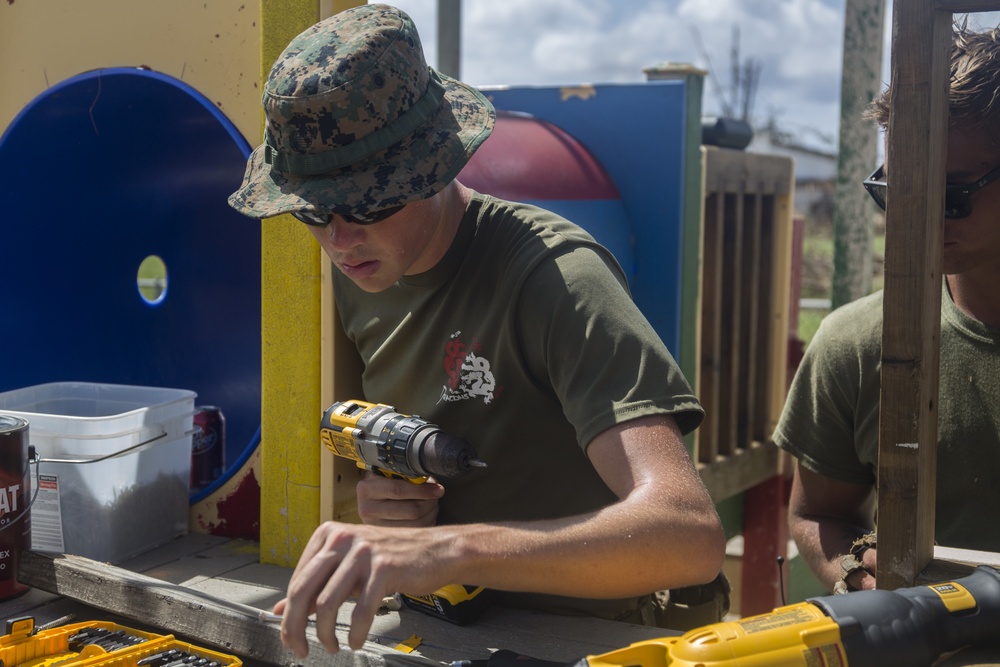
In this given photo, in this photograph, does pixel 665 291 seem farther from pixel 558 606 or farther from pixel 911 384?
pixel 911 384

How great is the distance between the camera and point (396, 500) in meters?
2.04

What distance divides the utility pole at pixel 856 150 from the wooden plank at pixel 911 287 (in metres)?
2.89

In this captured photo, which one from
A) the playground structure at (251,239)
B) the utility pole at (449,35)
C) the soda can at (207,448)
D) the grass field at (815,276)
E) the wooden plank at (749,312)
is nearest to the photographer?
the playground structure at (251,239)

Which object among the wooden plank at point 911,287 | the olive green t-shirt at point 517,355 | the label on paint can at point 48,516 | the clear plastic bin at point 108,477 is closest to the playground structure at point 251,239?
the clear plastic bin at point 108,477

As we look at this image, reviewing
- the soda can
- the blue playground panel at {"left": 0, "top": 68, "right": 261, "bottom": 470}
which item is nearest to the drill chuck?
the soda can

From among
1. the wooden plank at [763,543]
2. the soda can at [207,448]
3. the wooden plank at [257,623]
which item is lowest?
the wooden plank at [763,543]

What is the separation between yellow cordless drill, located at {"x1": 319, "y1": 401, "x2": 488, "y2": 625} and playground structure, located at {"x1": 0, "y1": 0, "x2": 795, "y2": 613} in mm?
341

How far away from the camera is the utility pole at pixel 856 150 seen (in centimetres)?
428

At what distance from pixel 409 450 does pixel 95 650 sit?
2.17 feet

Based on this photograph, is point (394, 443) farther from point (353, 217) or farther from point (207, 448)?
point (207, 448)

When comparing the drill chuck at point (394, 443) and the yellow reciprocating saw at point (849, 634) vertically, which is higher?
the drill chuck at point (394, 443)

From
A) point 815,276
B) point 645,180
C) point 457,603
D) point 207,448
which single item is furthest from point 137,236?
point 815,276

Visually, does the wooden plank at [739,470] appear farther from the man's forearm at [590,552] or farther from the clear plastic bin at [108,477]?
the man's forearm at [590,552]

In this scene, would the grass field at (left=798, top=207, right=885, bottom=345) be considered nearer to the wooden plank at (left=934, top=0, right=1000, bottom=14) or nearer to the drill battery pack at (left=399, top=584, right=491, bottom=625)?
the drill battery pack at (left=399, top=584, right=491, bottom=625)
